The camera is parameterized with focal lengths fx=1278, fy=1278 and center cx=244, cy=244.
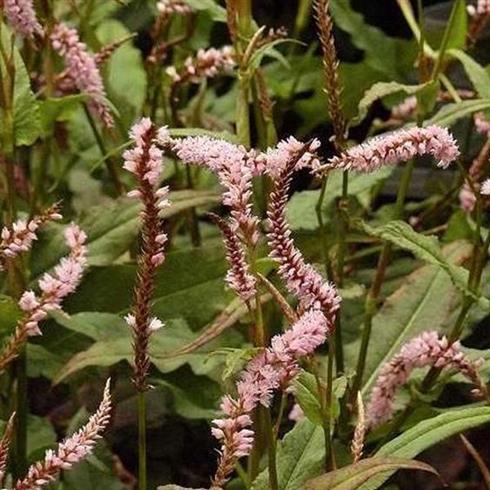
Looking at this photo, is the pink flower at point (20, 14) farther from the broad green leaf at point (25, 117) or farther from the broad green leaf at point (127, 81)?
the broad green leaf at point (127, 81)

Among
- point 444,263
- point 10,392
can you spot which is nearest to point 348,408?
point 444,263

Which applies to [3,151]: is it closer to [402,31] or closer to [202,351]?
[202,351]

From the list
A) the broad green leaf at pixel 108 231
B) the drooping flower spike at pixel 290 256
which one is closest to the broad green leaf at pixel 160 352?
A: the broad green leaf at pixel 108 231

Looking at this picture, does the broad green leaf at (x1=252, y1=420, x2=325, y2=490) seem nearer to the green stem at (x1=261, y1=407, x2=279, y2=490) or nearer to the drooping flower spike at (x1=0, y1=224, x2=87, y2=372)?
the green stem at (x1=261, y1=407, x2=279, y2=490)

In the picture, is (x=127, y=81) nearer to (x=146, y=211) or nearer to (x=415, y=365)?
(x=415, y=365)

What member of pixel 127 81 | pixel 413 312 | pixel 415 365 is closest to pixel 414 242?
pixel 415 365

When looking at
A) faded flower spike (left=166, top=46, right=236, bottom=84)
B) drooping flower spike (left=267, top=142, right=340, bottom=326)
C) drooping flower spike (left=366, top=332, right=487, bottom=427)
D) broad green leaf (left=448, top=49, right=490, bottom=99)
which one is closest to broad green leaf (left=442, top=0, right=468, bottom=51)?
broad green leaf (left=448, top=49, right=490, bottom=99)
